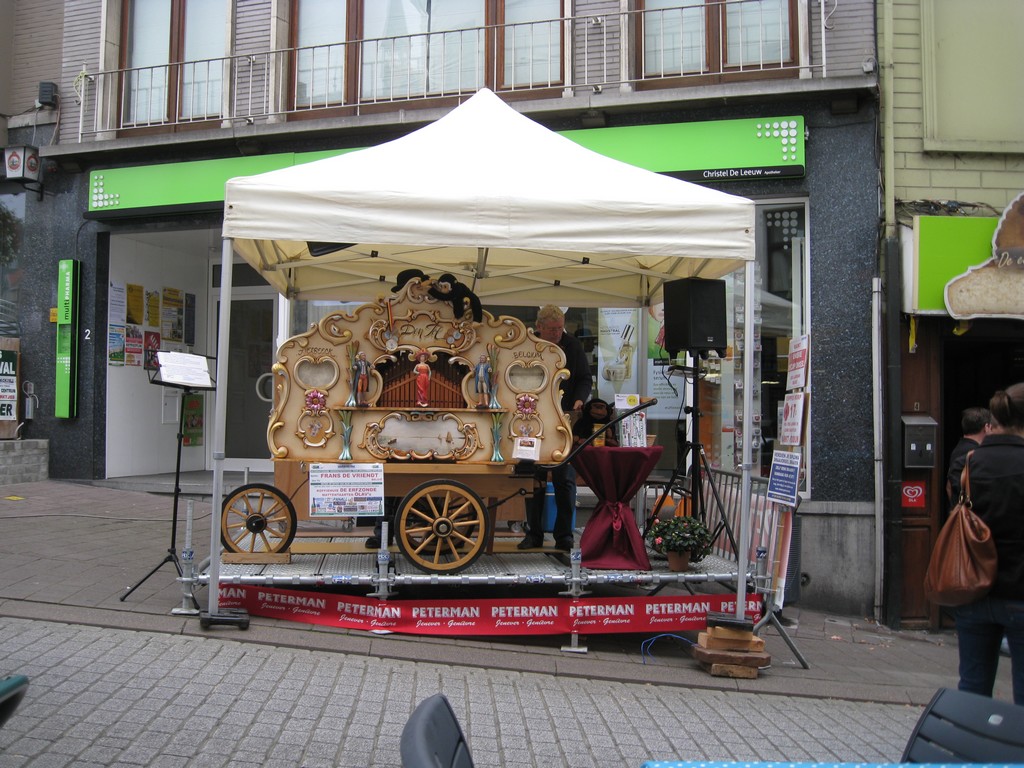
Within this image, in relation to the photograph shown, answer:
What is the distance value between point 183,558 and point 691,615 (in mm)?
3229

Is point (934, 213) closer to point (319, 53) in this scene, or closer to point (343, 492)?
point (343, 492)

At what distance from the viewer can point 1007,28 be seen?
326 inches

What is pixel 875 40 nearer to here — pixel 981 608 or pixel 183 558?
pixel 981 608

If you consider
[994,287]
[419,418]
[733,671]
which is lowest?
[733,671]

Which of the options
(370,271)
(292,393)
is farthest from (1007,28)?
(292,393)

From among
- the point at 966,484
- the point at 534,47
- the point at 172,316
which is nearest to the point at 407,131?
the point at 534,47

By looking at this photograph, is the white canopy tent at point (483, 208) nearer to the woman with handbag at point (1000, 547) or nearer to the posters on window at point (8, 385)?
the woman with handbag at point (1000, 547)

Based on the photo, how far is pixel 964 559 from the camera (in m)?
3.68

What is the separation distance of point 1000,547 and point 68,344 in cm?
977

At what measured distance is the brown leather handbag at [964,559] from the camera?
143 inches

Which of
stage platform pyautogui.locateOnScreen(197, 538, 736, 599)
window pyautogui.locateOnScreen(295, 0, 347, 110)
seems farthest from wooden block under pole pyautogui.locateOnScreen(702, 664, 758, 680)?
window pyautogui.locateOnScreen(295, 0, 347, 110)

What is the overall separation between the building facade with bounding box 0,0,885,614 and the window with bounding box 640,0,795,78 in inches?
1.0

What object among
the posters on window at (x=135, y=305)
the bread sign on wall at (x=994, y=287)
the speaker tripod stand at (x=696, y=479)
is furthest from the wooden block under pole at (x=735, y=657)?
the posters on window at (x=135, y=305)

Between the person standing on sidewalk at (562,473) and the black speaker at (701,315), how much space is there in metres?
0.98
